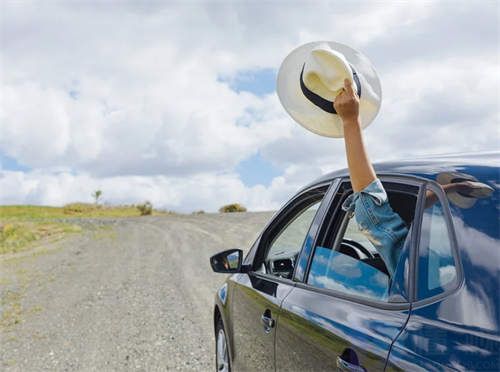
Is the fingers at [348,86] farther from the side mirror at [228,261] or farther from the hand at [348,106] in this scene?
the side mirror at [228,261]

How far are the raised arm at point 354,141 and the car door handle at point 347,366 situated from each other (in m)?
0.61

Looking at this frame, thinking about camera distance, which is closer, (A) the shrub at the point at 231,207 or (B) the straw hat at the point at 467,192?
(B) the straw hat at the point at 467,192

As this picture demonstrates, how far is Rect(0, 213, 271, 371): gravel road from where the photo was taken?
695 centimetres

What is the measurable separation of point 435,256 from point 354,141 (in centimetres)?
58

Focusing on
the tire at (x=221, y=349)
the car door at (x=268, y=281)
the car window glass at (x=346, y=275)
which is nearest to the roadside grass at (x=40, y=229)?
the tire at (x=221, y=349)

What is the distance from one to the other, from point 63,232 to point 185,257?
13862mm

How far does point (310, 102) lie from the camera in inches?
109

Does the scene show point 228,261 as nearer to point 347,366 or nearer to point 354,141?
point 354,141

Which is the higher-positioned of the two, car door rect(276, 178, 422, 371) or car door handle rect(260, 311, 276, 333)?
car door rect(276, 178, 422, 371)

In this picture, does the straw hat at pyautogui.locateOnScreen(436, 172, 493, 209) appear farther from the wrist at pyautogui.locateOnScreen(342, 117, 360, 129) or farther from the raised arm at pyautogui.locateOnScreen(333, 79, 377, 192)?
the wrist at pyautogui.locateOnScreen(342, 117, 360, 129)

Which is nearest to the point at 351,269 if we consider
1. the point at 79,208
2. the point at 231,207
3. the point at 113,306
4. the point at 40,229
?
the point at 113,306

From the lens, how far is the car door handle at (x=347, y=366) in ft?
6.53

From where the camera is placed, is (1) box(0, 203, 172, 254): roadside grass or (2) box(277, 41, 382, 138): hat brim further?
(1) box(0, 203, 172, 254): roadside grass

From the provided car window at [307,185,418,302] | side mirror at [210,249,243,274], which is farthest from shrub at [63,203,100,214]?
car window at [307,185,418,302]
